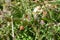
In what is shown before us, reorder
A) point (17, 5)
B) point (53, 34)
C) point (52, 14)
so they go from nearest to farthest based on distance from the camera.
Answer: point (53, 34), point (52, 14), point (17, 5)

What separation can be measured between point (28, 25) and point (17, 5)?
38 centimetres

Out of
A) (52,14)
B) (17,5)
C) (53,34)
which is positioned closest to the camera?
(53,34)

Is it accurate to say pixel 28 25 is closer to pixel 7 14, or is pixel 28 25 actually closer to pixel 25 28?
pixel 25 28

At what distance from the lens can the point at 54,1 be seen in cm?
282

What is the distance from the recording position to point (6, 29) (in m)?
2.62

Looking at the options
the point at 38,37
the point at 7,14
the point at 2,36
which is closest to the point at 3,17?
the point at 7,14

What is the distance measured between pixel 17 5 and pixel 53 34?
0.63 meters

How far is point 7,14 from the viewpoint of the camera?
272 cm

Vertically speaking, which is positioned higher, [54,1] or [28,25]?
[54,1]

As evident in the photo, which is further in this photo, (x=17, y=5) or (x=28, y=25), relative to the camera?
(x=17, y=5)

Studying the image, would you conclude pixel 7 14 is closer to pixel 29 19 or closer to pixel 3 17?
pixel 3 17

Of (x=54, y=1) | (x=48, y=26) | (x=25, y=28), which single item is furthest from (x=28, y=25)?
(x=54, y=1)

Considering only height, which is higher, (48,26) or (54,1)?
(54,1)

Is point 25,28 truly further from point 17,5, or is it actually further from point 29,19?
point 17,5
